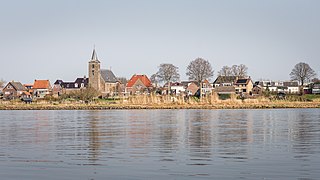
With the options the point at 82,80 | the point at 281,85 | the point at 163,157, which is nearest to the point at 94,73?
the point at 82,80

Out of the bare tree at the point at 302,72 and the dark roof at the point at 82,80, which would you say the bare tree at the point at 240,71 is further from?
the dark roof at the point at 82,80

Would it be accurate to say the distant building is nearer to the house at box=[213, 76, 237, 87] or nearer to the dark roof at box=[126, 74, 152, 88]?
the house at box=[213, 76, 237, 87]

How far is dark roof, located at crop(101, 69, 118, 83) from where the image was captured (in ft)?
452

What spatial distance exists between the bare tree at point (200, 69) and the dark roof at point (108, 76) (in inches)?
1368

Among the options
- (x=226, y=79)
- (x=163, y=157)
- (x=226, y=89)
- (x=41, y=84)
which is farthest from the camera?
(x=41, y=84)

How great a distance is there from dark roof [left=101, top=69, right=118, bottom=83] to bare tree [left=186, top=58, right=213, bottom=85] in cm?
3476

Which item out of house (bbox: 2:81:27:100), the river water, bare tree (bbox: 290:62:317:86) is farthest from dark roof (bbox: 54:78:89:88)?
the river water

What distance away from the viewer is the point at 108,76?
140250 mm

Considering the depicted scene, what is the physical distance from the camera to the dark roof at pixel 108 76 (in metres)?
138

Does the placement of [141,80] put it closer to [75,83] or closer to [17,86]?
[75,83]

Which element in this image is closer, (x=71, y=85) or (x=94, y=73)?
(x=94, y=73)

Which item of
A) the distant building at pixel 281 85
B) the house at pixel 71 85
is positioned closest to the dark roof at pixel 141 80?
the house at pixel 71 85

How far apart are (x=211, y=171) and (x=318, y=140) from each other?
972 cm

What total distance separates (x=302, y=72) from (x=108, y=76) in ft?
184
